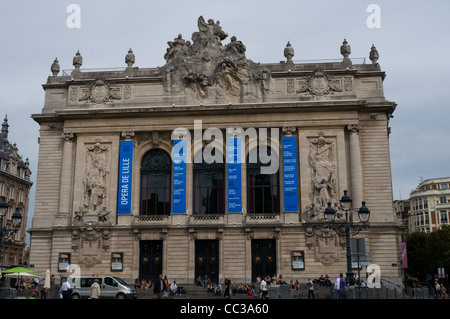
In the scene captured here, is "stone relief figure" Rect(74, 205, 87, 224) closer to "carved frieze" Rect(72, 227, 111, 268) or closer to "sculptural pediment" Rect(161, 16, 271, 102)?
"carved frieze" Rect(72, 227, 111, 268)

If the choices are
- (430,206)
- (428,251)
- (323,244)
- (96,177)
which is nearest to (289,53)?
(323,244)

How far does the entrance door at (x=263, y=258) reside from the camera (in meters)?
36.9

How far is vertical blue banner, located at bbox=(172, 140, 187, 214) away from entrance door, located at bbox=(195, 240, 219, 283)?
10.1 ft

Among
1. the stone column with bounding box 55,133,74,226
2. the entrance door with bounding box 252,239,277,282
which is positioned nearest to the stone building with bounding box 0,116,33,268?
the stone column with bounding box 55,133,74,226

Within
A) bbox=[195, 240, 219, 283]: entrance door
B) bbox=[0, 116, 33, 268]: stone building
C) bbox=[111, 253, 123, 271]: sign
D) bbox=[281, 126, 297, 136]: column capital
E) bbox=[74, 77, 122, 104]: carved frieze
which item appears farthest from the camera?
bbox=[0, 116, 33, 268]: stone building

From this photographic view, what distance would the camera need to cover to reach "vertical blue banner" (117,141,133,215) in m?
38.3

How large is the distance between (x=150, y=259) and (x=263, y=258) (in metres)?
8.70

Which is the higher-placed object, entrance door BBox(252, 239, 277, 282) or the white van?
entrance door BBox(252, 239, 277, 282)

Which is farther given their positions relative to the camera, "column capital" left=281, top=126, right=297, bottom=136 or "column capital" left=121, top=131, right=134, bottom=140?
"column capital" left=121, top=131, right=134, bottom=140

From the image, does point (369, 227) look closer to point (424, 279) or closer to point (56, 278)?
point (56, 278)

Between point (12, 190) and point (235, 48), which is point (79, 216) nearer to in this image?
point (235, 48)

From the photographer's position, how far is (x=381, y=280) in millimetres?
35312

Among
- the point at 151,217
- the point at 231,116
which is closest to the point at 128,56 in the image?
the point at 231,116

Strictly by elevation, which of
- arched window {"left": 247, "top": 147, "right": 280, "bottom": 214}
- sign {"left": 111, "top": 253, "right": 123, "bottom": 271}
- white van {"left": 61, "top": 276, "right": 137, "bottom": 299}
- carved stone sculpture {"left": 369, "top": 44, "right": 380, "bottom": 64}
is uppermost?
carved stone sculpture {"left": 369, "top": 44, "right": 380, "bottom": 64}
